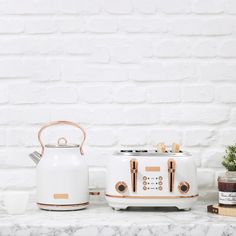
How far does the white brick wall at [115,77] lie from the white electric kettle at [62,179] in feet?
0.83

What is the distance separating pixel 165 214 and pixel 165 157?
0.21 m

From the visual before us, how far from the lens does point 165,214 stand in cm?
210

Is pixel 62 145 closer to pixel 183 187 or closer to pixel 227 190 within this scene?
pixel 183 187

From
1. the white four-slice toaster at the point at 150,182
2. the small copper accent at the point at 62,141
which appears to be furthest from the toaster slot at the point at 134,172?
the small copper accent at the point at 62,141

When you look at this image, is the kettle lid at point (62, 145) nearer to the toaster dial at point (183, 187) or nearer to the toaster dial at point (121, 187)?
the toaster dial at point (121, 187)

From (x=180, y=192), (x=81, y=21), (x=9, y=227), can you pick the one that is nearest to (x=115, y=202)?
(x=180, y=192)

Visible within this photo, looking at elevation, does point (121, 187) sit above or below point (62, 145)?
below

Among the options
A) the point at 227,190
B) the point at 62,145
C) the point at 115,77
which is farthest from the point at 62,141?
the point at 227,190

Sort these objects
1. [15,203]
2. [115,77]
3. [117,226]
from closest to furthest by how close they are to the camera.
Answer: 1. [117,226]
2. [15,203]
3. [115,77]

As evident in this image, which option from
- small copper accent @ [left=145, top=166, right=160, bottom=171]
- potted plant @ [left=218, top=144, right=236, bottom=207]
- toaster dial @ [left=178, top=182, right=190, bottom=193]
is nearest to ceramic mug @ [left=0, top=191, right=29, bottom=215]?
small copper accent @ [left=145, top=166, right=160, bottom=171]

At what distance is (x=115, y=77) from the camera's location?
2439 millimetres

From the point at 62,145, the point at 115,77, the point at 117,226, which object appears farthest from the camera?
the point at 115,77

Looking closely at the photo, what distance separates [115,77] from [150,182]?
538mm

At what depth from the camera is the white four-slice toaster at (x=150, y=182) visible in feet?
6.97
